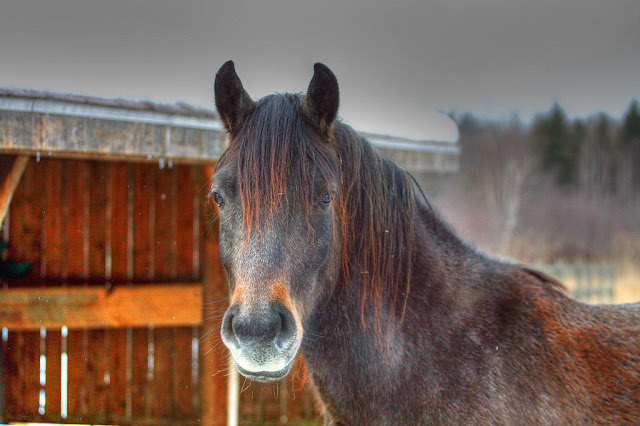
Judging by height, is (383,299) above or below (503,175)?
below

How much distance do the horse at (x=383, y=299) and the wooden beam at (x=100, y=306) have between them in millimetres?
2751

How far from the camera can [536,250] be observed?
16984mm

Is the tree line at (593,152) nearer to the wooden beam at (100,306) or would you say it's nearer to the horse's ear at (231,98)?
the wooden beam at (100,306)

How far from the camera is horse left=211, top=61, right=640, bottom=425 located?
182 centimetres

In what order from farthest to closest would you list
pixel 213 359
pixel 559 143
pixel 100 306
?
pixel 559 143 → pixel 213 359 → pixel 100 306

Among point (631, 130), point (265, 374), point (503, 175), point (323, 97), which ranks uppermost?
point (631, 130)

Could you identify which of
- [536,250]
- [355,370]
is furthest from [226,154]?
[536,250]

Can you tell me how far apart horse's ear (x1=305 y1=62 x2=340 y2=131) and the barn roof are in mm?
763

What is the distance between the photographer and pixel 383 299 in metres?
2.04

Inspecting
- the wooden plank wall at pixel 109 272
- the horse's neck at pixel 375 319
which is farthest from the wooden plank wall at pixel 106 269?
the horse's neck at pixel 375 319

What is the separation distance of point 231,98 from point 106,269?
3475 millimetres

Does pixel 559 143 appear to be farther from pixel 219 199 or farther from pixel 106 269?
pixel 219 199

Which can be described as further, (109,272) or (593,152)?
(593,152)

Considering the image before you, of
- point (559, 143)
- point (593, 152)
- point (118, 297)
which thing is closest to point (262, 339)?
point (118, 297)
